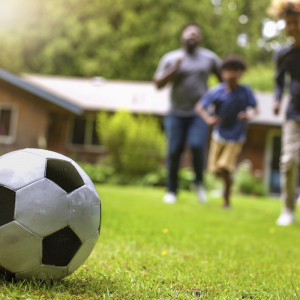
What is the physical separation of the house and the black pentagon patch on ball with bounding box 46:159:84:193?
1587cm

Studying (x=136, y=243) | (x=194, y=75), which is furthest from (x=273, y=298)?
(x=194, y=75)

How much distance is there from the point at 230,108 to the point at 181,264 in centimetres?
470

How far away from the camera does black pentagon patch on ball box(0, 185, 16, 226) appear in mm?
2076

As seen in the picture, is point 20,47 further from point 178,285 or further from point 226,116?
point 178,285

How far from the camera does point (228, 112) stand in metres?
7.37

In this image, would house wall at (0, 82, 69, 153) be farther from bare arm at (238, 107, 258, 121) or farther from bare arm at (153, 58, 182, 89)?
bare arm at (238, 107, 258, 121)

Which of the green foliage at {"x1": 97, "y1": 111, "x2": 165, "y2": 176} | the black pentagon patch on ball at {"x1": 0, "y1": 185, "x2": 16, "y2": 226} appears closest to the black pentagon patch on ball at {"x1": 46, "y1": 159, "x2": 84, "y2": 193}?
the black pentagon patch on ball at {"x1": 0, "y1": 185, "x2": 16, "y2": 226}

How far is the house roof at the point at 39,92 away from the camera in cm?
1783

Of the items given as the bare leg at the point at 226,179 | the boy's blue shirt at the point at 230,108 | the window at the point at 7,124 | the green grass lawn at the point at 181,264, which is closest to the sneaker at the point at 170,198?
the bare leg at the point at 226,179

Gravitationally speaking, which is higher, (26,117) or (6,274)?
(6,274)

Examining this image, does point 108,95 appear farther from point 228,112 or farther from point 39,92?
point 228,112

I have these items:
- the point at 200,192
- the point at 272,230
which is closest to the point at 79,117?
the point at 200,192

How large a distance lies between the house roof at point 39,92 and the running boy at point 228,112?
36.3 feet

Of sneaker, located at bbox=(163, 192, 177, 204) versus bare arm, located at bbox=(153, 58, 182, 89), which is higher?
bare arm, located at bbox=(153, 58, 182, 89)
